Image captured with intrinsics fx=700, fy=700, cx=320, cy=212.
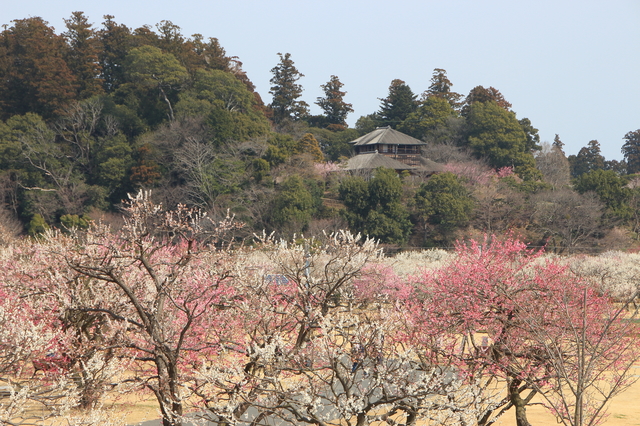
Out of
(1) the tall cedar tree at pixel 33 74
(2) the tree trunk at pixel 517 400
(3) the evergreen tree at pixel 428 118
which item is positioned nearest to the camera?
(2) the tree trunk at pixel 517 400

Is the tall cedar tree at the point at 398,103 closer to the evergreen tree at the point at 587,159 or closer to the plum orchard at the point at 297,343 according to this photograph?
the evergreen tree at the point at 587,159

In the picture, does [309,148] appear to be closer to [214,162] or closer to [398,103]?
[214,162]

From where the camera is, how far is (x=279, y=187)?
1592 inches

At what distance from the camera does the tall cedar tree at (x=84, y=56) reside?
160ft

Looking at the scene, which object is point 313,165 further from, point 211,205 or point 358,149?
point 358,149

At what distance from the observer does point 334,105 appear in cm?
6469

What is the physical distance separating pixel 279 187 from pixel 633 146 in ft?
174

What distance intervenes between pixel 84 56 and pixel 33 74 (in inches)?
150

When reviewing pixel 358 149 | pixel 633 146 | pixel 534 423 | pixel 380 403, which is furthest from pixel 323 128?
pixel 380 403

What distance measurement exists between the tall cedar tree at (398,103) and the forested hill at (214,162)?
4.30m

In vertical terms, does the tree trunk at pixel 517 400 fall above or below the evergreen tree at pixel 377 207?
below

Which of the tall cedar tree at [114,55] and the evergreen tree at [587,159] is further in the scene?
the evergreen tree at [587,159]

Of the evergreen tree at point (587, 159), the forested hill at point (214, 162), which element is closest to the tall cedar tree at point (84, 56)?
the forested hill at point (214, 162)

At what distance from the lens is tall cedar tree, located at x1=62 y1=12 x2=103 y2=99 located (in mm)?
48812
